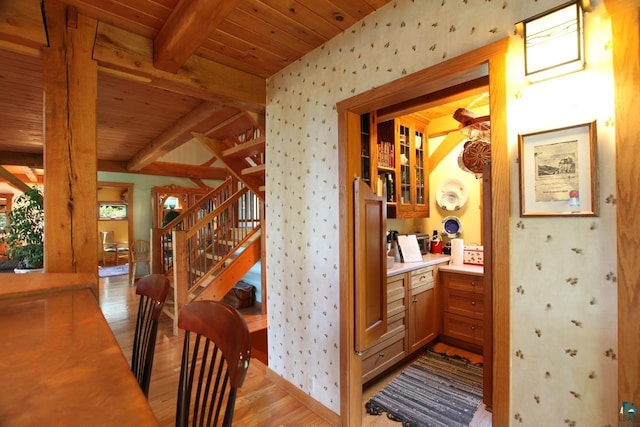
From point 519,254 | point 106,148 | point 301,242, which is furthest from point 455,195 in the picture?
point 106,148

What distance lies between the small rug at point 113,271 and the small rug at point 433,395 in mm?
7020

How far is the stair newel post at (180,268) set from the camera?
3.56m

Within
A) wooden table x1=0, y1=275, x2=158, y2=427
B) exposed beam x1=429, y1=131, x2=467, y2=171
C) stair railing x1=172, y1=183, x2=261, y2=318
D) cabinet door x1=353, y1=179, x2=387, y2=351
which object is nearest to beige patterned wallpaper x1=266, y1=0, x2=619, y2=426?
cabinet door x1=353, y1=179, x2=387, y2=351

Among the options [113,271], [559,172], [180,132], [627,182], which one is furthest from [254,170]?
[113,271]

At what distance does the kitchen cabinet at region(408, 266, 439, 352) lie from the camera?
2803 mm

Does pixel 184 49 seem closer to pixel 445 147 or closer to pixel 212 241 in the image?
pixel 445 147

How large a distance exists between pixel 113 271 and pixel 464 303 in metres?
7.99

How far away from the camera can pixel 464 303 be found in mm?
2973

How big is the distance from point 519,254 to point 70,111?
7.69ft

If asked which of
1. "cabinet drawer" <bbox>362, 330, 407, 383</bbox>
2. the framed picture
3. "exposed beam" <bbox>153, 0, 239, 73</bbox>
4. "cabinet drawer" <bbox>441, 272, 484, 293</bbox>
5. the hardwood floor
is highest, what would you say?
"exposed beam" <bbox>153, 0, 239, 73</bbox>

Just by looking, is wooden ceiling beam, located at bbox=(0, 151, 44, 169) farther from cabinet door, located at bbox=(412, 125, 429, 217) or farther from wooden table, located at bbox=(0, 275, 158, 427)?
cabinet door, located at bbox=(412, 125, 429, 217)

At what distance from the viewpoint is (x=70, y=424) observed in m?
0.51

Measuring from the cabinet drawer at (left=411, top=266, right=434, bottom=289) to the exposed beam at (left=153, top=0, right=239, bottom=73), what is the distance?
2416 millimetres

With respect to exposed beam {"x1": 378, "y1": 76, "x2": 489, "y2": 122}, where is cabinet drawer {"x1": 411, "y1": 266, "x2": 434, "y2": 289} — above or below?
below
